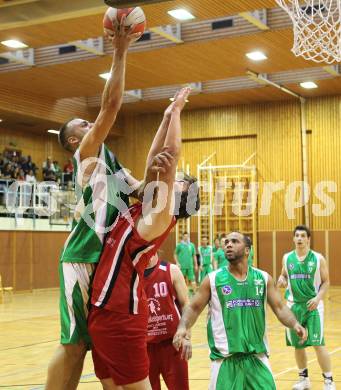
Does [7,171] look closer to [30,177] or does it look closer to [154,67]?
[30,177]

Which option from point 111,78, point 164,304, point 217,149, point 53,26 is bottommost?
point 164,304

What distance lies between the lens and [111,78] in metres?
3.81

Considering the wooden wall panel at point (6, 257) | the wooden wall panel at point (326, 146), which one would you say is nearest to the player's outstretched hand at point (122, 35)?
the wooden wall panel at point (6, 257)

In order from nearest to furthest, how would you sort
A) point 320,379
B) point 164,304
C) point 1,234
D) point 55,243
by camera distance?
point 164,304 < point 320,379 < point 1,234 < point 55,243

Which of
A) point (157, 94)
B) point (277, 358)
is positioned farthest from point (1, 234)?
point (277, 358)

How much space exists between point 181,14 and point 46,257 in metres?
11.6

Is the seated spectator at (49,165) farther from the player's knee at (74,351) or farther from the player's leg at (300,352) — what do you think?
the player's knee at (74,351)

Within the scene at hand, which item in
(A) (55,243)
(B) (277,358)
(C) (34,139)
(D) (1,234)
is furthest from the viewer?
(C) (34,139)

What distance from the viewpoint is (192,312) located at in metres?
5.31

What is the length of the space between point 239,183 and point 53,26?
1180 centimetres

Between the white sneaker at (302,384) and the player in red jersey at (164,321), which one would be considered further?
the white sneaker at (302,384)

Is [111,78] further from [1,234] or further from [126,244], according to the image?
[1,234]

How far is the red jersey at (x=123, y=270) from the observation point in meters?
3.65

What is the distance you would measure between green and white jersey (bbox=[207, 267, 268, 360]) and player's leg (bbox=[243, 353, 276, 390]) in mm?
61
